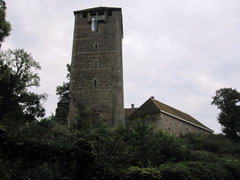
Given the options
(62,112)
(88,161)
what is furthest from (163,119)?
(88,161)

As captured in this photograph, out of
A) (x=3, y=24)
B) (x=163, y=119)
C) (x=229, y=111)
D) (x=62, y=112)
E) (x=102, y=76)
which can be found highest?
(x=3, y=24)

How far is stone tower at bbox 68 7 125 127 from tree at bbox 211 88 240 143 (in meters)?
14.4

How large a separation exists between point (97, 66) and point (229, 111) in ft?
56.2

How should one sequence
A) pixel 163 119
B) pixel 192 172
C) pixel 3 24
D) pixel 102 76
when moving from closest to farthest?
1. pixel 192 172
2. pixel 3 24
3. pixel 163 119
4. pixel 102 76

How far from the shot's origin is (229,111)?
26.6 meters

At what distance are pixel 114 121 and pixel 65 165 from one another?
33.4ft

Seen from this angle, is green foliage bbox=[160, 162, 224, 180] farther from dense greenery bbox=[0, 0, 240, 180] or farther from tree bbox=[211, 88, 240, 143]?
tree bbox=[211, 88, 240, 143]

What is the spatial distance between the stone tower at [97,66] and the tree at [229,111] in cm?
1442

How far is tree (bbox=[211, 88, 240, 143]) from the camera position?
25125 mm

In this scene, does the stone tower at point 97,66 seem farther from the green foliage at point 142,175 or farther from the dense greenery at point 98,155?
the green foliage at point 142,175

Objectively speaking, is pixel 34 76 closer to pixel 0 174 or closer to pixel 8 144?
pixel 8 144

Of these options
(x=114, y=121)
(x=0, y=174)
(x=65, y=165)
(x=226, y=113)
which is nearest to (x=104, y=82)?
(x=114, y=121)

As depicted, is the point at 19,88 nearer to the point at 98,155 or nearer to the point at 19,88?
the point at 19,88

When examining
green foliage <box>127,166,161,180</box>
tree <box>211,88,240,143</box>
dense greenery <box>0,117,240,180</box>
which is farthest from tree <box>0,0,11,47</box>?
tree <box>211,88,240,143</box>
